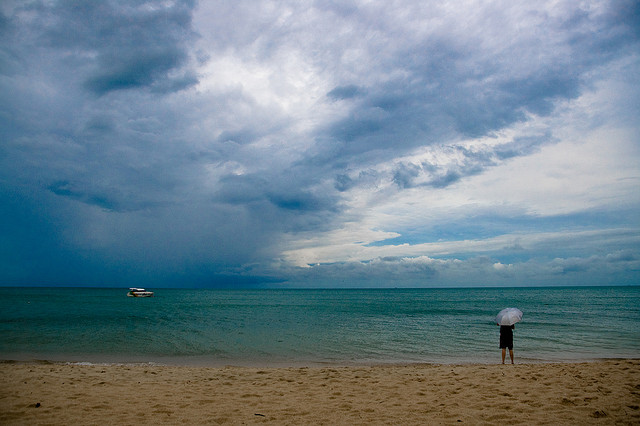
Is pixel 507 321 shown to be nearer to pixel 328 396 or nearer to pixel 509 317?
pixel 509 317

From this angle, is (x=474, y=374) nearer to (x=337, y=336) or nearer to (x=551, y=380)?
(x=551, y=380)

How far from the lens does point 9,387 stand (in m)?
10.6

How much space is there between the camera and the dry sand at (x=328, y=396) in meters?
7.93

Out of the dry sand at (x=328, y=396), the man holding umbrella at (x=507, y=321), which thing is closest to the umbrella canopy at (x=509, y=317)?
the man holding umbrella at (x=507, y=321)

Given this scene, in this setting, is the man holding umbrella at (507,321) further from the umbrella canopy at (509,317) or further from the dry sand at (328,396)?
the dry sand at (328,396)

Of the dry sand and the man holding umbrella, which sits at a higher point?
the man holding umbrella

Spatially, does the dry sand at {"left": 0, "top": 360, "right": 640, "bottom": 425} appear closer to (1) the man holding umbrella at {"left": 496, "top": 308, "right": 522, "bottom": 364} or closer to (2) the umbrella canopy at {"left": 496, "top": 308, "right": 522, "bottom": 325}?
(1) the man holding umbrella at {"left": 496, "top": 308, "right": 522, "bottom": 364}

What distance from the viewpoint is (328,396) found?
9.86m

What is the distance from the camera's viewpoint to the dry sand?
7.93 metres

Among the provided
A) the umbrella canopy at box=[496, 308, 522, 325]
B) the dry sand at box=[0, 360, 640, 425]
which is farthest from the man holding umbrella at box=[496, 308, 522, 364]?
the dry sand at box=[0, 360, 640, 425]

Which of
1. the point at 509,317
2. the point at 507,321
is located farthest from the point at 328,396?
the point at 509,317

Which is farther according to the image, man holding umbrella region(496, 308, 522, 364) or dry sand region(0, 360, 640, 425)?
man holding umbrella region(496, 308, 522, 364)

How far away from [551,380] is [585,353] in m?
11.7

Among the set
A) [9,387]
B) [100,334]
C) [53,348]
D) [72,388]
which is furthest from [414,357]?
[100,334]
